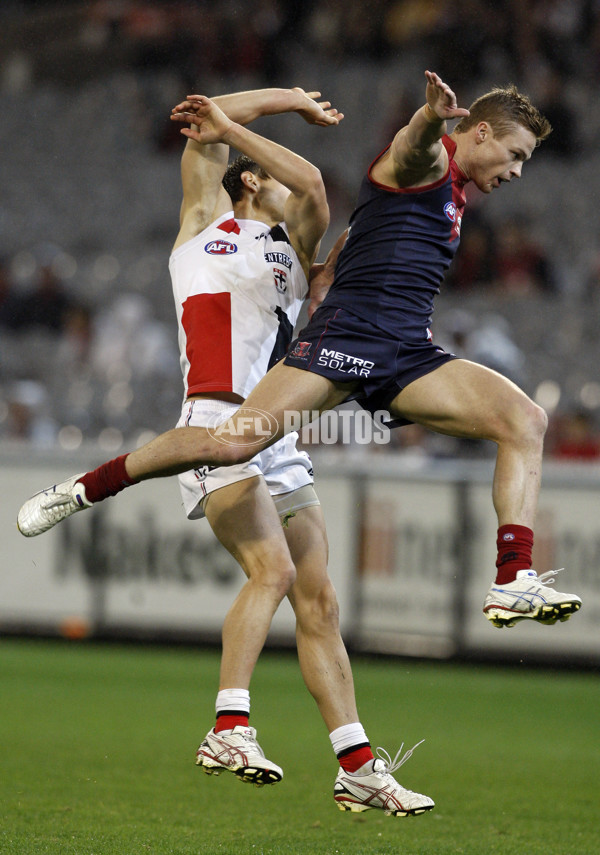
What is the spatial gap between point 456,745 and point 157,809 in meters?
2.67

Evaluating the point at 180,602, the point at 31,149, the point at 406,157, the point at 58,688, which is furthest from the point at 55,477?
the point at 31,149

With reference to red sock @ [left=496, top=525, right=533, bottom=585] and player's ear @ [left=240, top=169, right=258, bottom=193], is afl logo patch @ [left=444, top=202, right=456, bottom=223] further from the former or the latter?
red sock @ [left=496, top=525, right=533, bottom=585]

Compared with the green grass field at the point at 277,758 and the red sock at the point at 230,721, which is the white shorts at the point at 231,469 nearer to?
the red sock at the point at 230,721

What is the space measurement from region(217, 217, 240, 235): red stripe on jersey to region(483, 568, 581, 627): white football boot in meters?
2.11

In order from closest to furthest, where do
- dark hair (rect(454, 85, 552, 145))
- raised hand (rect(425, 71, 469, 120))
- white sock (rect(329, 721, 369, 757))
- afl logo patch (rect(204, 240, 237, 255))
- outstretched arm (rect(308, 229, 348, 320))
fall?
raised hand (rect(425, 71, 469, 120))
dark hair (rect(454, 85, 552, 145))
white sock (rect(329, 721, 369, 757))
afl logo patch (rect(204, 240, 237, 255))
outstretched arm (rect(308, 229, 348, 320))

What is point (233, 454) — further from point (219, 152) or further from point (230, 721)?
point (219, 152)

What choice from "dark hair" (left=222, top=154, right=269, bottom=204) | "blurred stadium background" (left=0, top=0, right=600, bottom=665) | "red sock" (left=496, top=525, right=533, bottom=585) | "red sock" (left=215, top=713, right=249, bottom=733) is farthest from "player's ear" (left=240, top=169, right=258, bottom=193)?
"blurred stadium background" (left=0, top=0, right=600, bottom=665)

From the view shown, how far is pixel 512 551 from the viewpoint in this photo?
4945 mm

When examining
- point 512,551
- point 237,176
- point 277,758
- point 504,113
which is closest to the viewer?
point 512,551

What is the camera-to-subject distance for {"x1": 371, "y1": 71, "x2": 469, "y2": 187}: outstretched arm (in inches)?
183

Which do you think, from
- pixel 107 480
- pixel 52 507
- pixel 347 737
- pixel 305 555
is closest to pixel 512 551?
pixel 305 555

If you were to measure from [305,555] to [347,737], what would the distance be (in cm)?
84

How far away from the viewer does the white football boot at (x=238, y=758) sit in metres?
4.96

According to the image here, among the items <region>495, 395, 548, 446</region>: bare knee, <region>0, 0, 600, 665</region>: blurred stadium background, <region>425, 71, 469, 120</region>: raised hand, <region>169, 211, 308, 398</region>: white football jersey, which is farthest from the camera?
<region>0, 0, 600, 665</region>: blurred stadium background
